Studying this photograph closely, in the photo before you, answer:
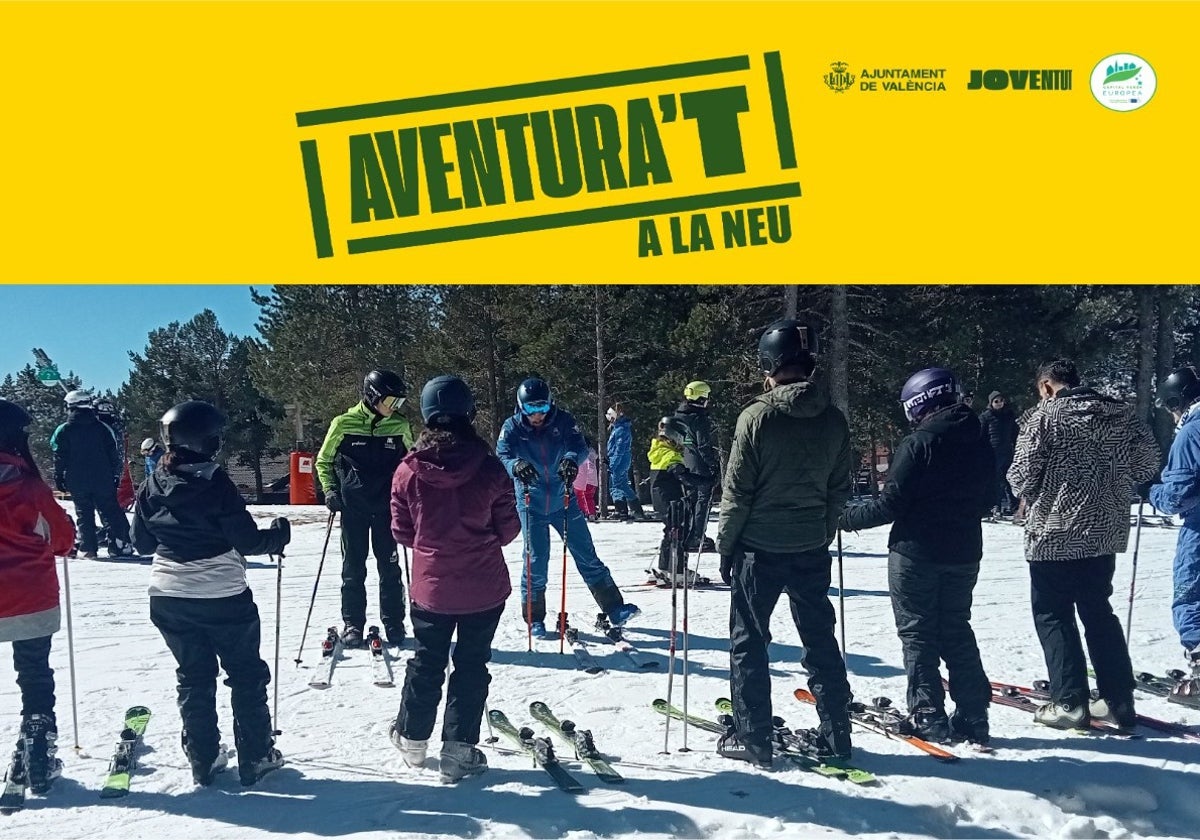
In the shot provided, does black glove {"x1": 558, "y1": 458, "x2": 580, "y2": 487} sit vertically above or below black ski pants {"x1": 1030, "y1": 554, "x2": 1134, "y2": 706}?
above

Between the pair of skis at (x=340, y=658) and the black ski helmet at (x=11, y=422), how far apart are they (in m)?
2.27

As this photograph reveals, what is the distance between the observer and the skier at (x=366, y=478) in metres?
5.86

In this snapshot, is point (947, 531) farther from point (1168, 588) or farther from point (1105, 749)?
point (1168, 588)

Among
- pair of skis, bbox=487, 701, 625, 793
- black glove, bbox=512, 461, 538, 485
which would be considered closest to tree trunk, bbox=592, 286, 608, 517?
black glove, bbox=512, 461, 538, 485

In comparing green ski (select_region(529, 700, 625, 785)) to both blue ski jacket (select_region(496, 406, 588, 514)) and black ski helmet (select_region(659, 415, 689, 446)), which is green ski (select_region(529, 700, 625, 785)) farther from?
black ski helmet (select_region(659, 415, 689, 446))

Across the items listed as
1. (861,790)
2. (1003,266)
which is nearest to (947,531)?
(861,790)

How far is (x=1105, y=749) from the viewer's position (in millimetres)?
4168

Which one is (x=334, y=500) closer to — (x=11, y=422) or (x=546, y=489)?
(x=546, y=489)

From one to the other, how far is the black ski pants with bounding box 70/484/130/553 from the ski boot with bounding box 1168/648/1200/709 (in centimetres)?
1061

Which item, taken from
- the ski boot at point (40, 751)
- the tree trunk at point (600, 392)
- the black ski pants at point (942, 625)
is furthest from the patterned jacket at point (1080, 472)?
the tree trunk at point (600, 392)

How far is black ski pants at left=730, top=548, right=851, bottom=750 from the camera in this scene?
3.96m

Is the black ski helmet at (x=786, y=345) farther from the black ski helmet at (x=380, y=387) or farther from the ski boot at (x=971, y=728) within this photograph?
the black ski helmet at (x=380, y=387)

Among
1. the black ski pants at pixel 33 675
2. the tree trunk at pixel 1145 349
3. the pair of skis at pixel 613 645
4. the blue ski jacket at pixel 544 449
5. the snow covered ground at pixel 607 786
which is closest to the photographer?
the snow covered ground at pixel 607 786

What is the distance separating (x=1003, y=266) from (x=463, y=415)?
597 cm
